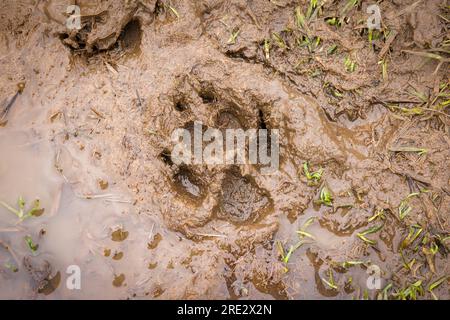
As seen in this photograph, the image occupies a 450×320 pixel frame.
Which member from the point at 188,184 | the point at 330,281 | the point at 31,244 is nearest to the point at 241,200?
the point at 188,184

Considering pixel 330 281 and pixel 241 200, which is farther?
pixel 241 200

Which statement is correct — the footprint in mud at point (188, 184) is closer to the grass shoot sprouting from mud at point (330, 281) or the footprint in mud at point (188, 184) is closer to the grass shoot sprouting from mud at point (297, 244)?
the grass shoot sprouting from mud at point (297, 244)

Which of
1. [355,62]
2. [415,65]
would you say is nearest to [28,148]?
[355,62]

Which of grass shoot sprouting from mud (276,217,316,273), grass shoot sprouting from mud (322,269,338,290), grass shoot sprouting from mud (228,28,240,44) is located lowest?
grass shoot sprouting from mud (322,269,338,290)

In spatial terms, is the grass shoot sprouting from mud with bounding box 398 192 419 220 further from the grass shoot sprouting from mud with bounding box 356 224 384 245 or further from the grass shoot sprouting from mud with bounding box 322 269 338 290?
the grass shoot sprouting from mud with bounding box 322 269 338 290

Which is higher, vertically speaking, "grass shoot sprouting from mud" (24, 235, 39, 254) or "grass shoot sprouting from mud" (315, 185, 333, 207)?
"grass shoot sprouting from mud" (315, 185, 333, 207)

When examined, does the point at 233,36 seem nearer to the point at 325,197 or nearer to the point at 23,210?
the point at 325,197

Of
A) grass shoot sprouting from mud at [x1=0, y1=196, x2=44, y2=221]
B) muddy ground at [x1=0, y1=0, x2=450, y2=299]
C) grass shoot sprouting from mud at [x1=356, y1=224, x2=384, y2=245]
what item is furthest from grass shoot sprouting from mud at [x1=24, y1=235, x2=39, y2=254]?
grass shoot sprouting from mud at [x1=356, y1=224, x2=384, y2=245]

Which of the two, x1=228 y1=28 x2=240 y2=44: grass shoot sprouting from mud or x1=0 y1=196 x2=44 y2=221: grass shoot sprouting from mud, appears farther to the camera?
x1=228 y1=28 x2=240 y2=44: grass shoot sprouting from mud
